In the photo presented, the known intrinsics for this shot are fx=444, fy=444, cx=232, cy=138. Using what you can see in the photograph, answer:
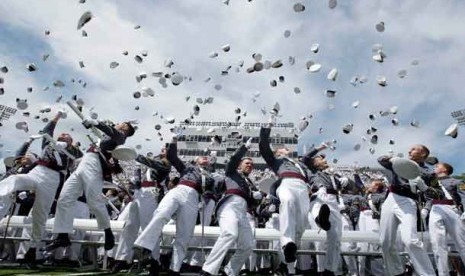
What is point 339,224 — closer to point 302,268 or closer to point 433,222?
point 433,222

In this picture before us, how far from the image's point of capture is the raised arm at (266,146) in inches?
314

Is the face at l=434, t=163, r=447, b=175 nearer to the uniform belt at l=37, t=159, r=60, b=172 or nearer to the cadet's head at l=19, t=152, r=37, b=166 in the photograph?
the uniform belt at l=37, t=159, r=60, b=172

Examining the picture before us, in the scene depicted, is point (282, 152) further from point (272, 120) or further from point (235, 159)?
point (235, 159)

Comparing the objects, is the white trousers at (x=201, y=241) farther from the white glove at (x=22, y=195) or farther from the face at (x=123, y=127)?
the white glove at (x=22, y=195)

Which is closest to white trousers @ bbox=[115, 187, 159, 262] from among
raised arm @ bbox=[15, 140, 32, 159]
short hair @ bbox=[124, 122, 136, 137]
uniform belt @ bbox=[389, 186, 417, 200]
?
short hair @ bbox=[124, 122, 136, 137]

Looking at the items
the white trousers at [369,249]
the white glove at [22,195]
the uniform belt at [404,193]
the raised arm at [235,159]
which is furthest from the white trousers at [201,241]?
the white glove at [22,195]

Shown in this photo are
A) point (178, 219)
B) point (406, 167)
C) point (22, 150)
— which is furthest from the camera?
point (22, 150)

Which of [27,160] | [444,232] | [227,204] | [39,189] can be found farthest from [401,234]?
[27,160]

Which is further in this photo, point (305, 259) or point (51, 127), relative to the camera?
point (305, 259)

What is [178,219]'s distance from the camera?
7.76 meters

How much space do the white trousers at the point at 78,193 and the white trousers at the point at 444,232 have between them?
5.89 metres

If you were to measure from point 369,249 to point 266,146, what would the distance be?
5.10 m

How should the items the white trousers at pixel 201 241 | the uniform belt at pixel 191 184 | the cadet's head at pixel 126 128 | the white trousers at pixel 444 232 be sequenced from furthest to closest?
the white trousers at pixel 201 241 → the cadet's head at pixel 126 128 → the uniform belt at pixel 191 184 → the white trousers at pixel 444 232

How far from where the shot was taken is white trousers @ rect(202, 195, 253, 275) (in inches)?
275
